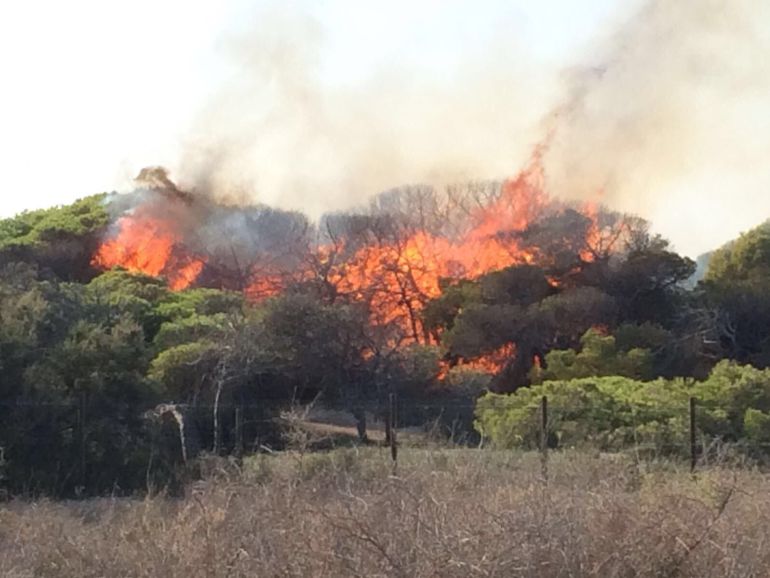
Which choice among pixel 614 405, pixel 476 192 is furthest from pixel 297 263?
pixel 614 405

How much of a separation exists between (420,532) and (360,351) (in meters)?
17.7

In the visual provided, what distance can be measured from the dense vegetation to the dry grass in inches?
226

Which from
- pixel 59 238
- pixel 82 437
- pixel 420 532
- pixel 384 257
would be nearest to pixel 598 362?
pixel 384 257

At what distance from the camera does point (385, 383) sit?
23.8 metres

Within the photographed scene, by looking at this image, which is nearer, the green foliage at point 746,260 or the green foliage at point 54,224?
the green foliage at point 746,260

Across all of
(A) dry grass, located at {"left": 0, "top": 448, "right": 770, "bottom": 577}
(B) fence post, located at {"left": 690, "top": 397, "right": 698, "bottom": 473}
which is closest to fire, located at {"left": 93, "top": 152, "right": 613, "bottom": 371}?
(B) fence post, located at {"left": 690, "top": 397, "right": 698, "bottom": 473}

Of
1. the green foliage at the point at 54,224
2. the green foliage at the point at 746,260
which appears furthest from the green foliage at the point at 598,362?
the green foliage at the point at 54,224

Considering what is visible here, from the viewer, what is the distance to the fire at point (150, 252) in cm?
3677

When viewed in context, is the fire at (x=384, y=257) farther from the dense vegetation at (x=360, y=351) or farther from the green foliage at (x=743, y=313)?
the green foliage at (x=743, y=313)

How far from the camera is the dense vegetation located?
1476cm

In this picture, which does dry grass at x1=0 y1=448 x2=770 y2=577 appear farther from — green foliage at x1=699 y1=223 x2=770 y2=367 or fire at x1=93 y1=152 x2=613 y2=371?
green foliage at x1=699 y1=223 x2=770 y2=367

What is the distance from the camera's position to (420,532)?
6805mm

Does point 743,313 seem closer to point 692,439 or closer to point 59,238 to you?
point 692,439

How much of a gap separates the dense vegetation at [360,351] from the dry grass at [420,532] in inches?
226
